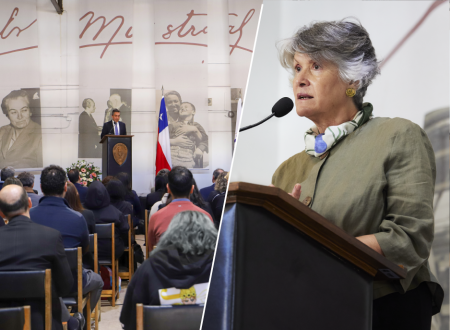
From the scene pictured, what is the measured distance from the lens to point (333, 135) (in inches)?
40.1

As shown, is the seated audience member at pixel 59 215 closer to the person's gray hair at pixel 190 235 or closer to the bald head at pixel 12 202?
the bald head at pixel 12 202

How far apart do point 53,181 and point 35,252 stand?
74 centimetres

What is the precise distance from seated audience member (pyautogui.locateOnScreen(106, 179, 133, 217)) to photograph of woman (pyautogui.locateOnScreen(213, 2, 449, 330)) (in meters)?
4.09

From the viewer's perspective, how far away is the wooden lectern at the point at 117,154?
25.5 ft

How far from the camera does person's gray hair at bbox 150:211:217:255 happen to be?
2066mm

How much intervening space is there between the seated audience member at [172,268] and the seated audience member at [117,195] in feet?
9.90

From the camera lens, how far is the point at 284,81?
1118 millimetres

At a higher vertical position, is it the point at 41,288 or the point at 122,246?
the point at 41,288

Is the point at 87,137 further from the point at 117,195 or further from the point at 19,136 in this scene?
the point at 117,195

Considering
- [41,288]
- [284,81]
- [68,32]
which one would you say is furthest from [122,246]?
[68,32]

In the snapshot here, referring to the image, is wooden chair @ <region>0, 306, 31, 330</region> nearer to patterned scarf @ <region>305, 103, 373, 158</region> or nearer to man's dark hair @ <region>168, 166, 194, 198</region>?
man's dark hair @ <region>168, 166, 194, 198</region>

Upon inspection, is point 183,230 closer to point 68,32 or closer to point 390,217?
point 390,217

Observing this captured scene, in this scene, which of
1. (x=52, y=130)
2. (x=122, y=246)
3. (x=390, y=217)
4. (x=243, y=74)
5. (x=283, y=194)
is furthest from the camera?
(x=243, y=74)

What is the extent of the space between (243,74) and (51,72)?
16.1ft
